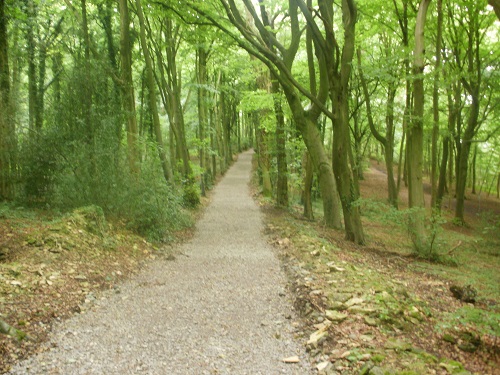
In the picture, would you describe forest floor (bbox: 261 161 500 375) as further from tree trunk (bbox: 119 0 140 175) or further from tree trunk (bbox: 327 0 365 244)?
tree trunk (bbox: 119 0 140 175)

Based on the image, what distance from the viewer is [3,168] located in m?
10.1

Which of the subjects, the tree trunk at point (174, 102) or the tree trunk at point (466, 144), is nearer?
the tree trunk at point (174, 102)

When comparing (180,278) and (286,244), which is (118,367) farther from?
(286,244)

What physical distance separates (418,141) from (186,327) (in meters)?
7.95

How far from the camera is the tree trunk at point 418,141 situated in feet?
31.2

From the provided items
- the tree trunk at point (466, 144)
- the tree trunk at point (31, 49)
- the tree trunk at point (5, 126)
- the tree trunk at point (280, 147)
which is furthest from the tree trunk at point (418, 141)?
the tree trunk at point (31, 49)

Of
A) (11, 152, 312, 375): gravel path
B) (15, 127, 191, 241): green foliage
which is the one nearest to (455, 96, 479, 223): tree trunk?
(11, 152, 312, 375): gravel path

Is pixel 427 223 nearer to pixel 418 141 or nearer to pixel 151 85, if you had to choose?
pixel 418 141

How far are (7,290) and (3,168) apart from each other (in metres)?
6.03

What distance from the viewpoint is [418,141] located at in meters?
10.3

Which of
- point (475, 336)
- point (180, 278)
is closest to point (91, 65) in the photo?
point (180, 278)

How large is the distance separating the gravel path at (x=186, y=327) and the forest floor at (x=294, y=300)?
3 centimetres

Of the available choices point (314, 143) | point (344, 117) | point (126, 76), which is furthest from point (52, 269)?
point (344, 117)

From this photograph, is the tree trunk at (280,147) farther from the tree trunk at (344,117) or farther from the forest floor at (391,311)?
the forest floor at (391,311)
